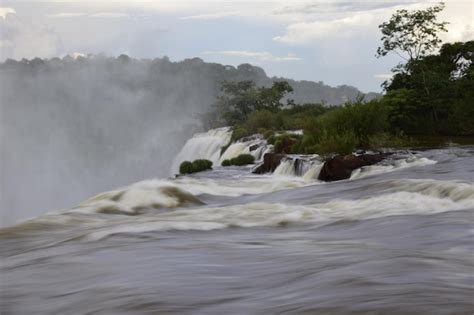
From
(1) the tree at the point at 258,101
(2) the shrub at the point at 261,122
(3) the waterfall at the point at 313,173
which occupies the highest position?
(1) the tree at the point at 258,101

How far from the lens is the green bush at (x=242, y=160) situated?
27938 mm

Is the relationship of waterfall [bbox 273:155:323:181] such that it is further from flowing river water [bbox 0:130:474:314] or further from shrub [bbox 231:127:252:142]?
shrub [bbox 231:127:252:142]

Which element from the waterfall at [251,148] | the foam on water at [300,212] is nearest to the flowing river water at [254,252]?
the foam on water at [300,212]

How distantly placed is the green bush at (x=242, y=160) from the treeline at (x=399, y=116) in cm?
143

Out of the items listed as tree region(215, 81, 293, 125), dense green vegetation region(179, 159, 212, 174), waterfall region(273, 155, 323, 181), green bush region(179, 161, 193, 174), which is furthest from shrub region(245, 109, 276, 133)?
waterfall region(273, 155, 323, 181)

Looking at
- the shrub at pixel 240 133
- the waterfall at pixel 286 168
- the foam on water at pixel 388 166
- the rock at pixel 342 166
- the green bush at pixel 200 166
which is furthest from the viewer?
the shrub at pixel 240 133

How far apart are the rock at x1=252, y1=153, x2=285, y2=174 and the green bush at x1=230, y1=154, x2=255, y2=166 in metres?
4.32

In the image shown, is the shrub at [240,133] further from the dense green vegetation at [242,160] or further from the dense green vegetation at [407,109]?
the dense green vegetation at [242,160]

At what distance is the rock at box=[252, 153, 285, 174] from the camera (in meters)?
22.9

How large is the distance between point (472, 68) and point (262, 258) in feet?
101

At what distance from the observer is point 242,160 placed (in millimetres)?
28047

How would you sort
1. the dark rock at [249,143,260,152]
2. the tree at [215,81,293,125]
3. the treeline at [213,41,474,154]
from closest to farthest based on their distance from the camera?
the treeline at [213,41,474,154] → the dark rock at [249,143,260,152] → the tree at [215,81,293,125]

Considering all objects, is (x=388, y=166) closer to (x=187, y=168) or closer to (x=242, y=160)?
(x=242, y=160)

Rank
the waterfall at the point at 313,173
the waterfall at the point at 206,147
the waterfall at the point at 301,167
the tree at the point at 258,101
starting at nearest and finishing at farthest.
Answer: the waterfall at the point at 313,173, the waterfall at the point at 301,167, the waterfall at the point at 206,147, the tree at the point at 258,101
